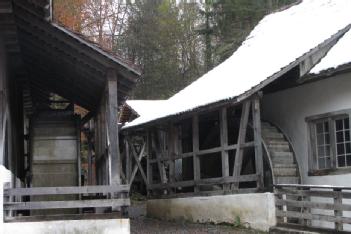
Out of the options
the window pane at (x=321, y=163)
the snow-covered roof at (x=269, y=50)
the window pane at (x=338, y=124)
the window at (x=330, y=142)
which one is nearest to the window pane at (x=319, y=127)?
the window at (x=330, y=142)

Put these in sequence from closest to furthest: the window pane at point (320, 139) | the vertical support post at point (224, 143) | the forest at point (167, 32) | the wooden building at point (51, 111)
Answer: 1. the wooden building at point (51, 111)
2. the window pane at point (320, 139)
3. the vertical support post at point (224, 143)
4. the forest at point (167, 32)

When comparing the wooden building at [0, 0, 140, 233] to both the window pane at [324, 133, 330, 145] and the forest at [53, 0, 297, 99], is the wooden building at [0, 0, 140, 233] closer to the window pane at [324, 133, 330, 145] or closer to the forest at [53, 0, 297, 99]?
the window pane at [324, 133, 330, 145]

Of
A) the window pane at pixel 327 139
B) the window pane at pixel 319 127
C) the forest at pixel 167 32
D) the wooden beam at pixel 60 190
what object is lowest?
the wooden beam at pixel 60 190

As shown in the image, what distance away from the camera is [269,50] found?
57.7ft

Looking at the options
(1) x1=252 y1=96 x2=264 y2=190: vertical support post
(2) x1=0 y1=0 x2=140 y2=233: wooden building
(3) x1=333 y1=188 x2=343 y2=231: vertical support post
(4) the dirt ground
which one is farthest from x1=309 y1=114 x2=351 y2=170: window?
(2) x1=0 y1=0 x2=140 y2=233: wooden building

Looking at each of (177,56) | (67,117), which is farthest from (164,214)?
(177,56)

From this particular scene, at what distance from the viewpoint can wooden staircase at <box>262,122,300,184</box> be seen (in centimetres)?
1592

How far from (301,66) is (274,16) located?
6254mm

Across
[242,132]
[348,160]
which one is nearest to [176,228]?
[242,132]

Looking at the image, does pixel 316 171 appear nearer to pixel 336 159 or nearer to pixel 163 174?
pixel 336 159

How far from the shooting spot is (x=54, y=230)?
10.8 meters

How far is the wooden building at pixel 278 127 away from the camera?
14.3 m

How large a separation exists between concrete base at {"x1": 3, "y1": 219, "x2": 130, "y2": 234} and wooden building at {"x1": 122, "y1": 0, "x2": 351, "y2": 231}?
172 inches

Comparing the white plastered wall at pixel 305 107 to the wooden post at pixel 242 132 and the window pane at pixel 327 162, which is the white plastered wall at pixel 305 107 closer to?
the window pane at pixel 327 162
